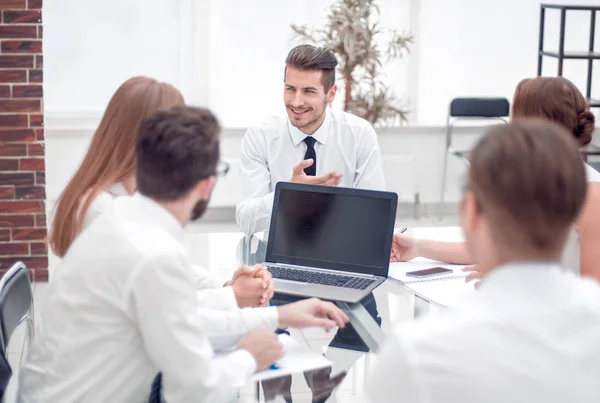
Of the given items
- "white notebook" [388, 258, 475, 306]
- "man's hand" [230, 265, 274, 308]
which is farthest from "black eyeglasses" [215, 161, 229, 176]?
"white notebook" [388, 258, 475, 306]

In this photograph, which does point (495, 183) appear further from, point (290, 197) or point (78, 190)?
point (290, 197)

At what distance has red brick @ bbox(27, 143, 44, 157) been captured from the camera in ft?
13.9

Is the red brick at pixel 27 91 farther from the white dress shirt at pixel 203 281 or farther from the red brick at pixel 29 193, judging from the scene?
the white dress shirt at pixel 203 281

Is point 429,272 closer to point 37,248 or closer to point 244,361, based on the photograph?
point 244,361

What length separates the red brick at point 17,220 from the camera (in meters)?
4.26

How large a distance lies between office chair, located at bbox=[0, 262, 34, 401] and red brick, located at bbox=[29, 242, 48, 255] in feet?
7.07

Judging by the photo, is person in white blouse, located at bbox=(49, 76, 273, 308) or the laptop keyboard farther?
the laptop keyboard

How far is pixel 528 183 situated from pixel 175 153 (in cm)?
70

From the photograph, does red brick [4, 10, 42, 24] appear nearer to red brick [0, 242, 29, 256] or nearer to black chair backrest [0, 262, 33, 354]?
red brick [0, 242, 29, 256]

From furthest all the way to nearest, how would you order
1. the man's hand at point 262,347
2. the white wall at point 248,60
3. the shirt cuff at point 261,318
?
the white wall at point 248,60, the shirt cuff at point 261,318, the man's hand at point 262,347

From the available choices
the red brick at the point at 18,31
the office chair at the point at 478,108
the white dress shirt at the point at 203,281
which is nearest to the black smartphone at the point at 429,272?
the white dress shirt at the point at 203,281

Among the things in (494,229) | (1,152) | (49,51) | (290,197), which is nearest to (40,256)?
(1,152)

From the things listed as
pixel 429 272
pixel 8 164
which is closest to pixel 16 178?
pixel 8 164

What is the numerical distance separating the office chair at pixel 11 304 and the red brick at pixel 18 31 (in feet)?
7.51
